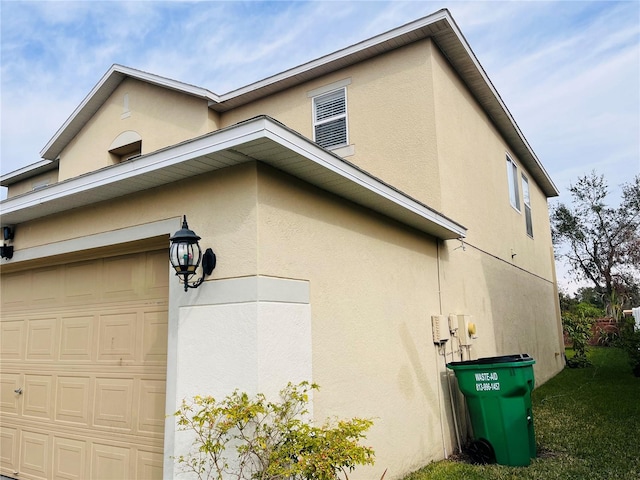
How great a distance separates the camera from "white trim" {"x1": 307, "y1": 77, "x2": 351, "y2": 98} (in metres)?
8.34

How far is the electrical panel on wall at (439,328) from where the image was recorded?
641 centimetres

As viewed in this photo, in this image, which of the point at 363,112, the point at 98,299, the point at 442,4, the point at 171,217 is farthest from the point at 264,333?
the point at 442,4

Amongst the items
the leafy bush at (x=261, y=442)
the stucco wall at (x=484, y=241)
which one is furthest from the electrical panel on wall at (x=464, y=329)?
the leafy bush at (x=261, y=442)

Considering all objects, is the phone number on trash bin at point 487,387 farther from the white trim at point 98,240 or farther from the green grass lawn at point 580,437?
the white trim at point 98,240

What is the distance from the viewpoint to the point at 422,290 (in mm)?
6305

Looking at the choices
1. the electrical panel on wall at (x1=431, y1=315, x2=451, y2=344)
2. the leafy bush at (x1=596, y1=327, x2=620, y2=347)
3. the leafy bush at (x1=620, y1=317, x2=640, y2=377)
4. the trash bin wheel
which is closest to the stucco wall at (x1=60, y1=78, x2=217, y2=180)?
the electrical panel on wall at (x1=431, y1=315, x2=451, y2=344)

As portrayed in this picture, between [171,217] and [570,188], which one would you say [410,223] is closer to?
[171,217]

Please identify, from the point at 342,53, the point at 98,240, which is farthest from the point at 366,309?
the point at 342,53

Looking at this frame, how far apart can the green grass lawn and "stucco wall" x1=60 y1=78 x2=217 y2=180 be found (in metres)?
7.36

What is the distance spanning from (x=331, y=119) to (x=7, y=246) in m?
5.16

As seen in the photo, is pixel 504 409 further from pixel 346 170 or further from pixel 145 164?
pixel 145 164

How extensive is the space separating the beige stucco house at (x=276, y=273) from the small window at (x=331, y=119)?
0.03 meters

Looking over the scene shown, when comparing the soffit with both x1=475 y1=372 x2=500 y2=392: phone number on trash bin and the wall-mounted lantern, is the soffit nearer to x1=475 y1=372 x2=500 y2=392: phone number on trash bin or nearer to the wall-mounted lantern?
the wall-mounted lantern

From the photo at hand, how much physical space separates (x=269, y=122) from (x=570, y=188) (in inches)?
1300
